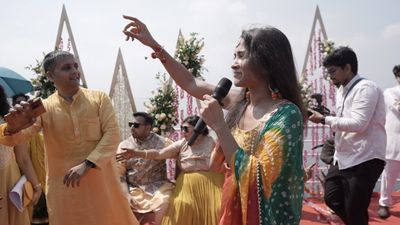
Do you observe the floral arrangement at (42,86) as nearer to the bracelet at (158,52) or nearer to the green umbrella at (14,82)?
the green umbrella at (14,82)

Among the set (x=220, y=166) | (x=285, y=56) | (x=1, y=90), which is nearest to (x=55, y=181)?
(x=1, y=90)

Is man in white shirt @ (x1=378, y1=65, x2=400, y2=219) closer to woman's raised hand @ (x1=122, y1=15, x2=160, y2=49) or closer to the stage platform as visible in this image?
the stage platform

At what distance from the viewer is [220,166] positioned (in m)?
2.03

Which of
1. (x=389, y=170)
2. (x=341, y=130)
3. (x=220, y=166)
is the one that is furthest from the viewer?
(x=389, y=170)

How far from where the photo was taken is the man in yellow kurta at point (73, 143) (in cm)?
327

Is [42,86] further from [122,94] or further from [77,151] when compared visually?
[77,151]

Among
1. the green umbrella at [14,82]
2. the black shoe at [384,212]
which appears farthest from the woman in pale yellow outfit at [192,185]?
the green umbrella at [14,82]

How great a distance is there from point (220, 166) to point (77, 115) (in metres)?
1.61

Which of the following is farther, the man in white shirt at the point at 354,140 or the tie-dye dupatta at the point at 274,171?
the man in white shirt at the point at 354,140

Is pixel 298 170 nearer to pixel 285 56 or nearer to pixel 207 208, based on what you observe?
pixel 285 56

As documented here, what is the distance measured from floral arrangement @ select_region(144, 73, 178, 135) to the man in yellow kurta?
3133mm

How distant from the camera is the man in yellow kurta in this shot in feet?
10.7

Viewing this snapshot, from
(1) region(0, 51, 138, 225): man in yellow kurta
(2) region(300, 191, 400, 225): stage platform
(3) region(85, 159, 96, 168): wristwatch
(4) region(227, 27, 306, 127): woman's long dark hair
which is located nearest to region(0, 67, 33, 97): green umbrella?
(1) region(0, 51, 138, 225): man in yellow kurta

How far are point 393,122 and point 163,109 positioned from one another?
305 cm
